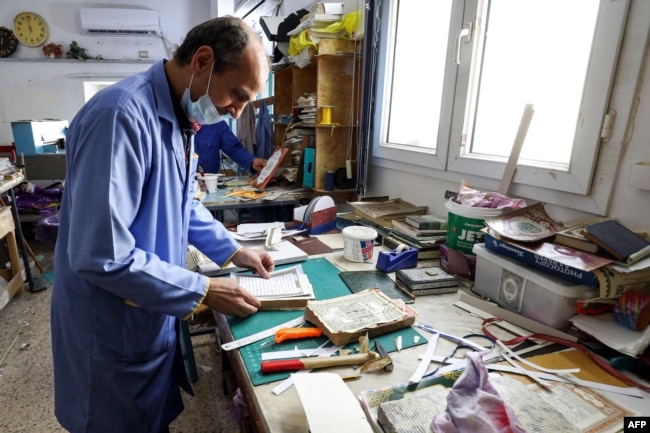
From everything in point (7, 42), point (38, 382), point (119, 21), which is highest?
point (119, 21)

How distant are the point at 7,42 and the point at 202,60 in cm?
655

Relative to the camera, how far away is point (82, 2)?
221 inches

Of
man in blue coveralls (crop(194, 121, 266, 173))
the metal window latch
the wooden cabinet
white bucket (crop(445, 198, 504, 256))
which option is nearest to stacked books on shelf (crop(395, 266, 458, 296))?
white bucket (crop(445, 198, 504, 256))

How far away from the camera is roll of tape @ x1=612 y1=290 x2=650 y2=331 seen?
2.92 ft

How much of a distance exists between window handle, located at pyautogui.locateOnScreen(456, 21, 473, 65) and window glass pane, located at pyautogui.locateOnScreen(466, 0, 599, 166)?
0.07 m

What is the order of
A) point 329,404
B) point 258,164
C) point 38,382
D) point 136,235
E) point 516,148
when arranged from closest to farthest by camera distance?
point 329,404 < point 136,235 < point 516,148 < point 38,382 < point 258,164

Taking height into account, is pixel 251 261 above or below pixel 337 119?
below

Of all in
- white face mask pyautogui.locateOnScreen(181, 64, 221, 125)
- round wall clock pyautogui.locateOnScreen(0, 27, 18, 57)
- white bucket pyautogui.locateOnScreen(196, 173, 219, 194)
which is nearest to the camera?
white face mask pyautogui.locateOnScreen(181, 64, 221, 125)

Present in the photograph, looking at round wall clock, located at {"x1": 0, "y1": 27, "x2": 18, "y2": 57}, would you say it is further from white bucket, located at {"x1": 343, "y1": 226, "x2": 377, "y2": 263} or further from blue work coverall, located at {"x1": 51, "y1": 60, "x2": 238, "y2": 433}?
white bucket, located at {"x1": 343, "y1": 226, "x2": 377, "y2": 263}

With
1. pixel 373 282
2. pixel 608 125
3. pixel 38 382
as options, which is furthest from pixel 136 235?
pixel 38 382

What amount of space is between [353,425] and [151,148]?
2.47 ft

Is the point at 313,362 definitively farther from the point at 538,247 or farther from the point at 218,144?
the point at 218,144

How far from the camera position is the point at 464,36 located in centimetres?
169

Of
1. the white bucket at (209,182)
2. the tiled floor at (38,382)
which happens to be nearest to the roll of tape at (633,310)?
the tiled floor at (38,382)
